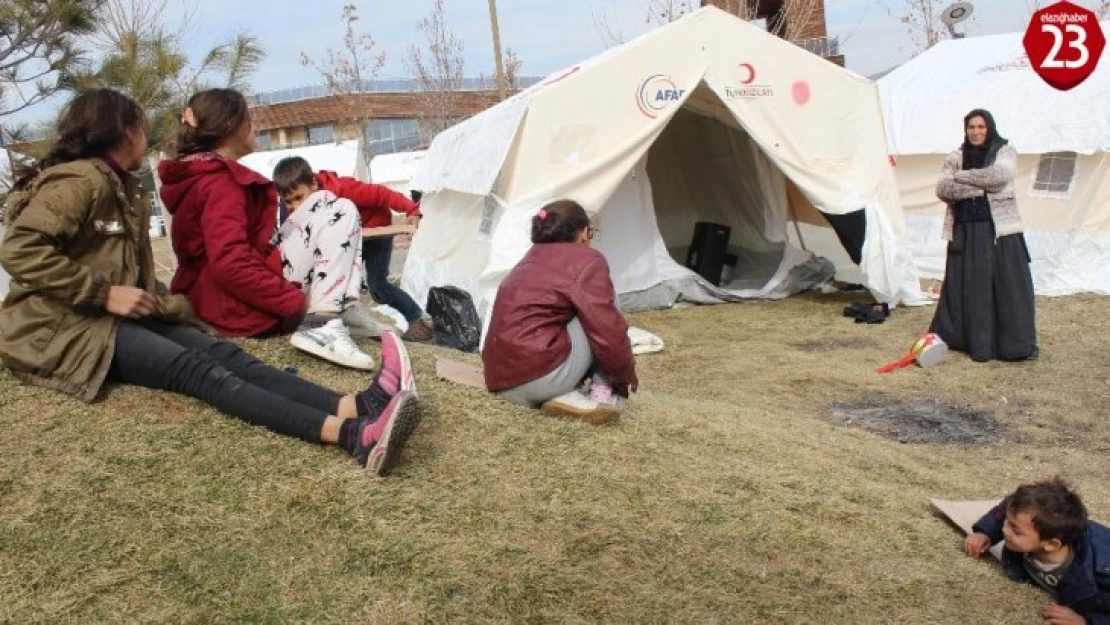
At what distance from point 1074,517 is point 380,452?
225 cm

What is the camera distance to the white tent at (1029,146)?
364 inches

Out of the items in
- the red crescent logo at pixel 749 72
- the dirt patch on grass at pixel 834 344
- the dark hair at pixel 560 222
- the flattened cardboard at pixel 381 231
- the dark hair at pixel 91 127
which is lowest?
the dirt patch on grass at pixel 834 344

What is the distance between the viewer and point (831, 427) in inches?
197

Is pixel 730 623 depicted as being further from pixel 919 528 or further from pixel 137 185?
pixel 137 185

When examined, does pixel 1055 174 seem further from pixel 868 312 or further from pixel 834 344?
pixel 834 344

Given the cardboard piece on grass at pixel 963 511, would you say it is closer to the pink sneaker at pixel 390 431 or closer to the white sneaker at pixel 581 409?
the white sneaker at pixel 581 409

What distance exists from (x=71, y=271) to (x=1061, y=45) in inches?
422

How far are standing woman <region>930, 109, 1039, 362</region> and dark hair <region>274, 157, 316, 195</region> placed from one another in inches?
182

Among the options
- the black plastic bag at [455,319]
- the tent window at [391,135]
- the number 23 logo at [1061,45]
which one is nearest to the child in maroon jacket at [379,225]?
the black plastic bag at [455,319]

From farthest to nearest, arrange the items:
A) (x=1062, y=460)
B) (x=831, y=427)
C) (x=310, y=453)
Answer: (x=831, y=427) < (x=1062, y=460) < (x=310, y=453)

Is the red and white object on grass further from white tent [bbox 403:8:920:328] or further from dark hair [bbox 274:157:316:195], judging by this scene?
dark hair [bbox 274:157:316:195]

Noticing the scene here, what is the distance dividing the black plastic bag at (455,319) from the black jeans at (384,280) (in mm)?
295

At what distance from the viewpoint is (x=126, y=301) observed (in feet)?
10.1

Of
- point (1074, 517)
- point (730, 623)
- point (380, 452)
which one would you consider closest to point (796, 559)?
point (730, 623)
